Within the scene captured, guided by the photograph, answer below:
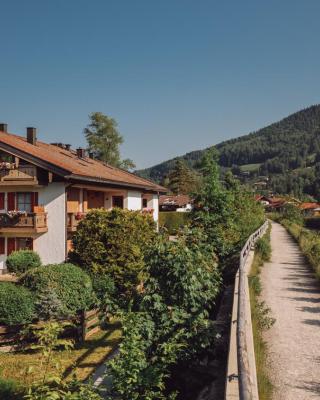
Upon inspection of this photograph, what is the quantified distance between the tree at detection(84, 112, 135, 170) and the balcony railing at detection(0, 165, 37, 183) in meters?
31.2

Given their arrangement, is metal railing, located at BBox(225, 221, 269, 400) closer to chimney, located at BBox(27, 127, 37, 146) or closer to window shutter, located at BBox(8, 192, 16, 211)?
window shutter, located at BBox(8, 192, 16, 211)

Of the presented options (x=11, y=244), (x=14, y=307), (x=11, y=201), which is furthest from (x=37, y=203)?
(x=14, y=307)

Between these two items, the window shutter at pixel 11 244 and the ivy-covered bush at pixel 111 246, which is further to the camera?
the window shutter at pixel 11 244

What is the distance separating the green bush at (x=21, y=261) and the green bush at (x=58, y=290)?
5.77 meters

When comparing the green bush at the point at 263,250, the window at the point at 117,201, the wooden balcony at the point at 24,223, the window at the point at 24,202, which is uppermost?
the window at the point at 117,201

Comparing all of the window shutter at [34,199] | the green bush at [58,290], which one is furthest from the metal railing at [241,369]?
the window shutter at [34,199]

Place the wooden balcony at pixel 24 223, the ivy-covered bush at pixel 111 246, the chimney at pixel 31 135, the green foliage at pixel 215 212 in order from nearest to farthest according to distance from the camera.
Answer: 1. the green foliage at pixel 215 212
2. the ivy-covered bush at pixel 111 246
3. the wooden balcony at pixel 24 223
4. the chimney at pixel 31 135

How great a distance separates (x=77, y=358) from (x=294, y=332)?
5.68m

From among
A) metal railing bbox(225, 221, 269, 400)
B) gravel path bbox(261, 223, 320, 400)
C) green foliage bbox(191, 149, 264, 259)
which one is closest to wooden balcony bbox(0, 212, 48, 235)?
green foliage bbox(191, 149, 264, 259)

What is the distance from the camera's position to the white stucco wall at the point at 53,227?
813 inches

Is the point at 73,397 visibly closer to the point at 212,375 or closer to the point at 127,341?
the point at 127,341

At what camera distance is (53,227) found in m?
20.9

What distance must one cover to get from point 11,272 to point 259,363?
15269mm

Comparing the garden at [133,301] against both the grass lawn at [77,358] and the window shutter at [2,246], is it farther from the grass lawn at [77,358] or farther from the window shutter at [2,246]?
the window shutter at [2,246]
